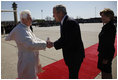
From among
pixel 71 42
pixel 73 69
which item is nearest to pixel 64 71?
pixel 73 69

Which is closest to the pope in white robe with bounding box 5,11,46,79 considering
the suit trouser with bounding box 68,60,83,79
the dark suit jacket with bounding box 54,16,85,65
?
the dark suit jacket with bounding box 54,16,85,65

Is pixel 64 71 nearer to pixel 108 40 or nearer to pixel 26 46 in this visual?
pixel 108 40

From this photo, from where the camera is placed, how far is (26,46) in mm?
2115

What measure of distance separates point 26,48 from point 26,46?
8cm

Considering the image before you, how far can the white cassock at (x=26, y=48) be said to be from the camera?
6.95ft

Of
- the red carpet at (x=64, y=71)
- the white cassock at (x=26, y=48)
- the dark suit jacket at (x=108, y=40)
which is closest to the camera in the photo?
the white cassock at (x=26, y=48)

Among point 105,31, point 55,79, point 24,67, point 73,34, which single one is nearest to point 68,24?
point 73,34

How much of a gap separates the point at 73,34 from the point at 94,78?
169cm

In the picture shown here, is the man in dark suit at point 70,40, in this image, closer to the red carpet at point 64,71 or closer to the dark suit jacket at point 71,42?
the dark suit jacket at point 71,42

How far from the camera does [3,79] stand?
339cm

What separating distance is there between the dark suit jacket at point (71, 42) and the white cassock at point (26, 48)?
398 mm

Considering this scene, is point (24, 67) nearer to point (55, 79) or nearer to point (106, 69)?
point (55, 79)

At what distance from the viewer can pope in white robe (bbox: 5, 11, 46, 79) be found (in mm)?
2121

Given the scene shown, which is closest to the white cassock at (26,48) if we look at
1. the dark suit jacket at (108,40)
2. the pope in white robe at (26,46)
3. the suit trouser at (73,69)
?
the pope in white robe at (26,46)
